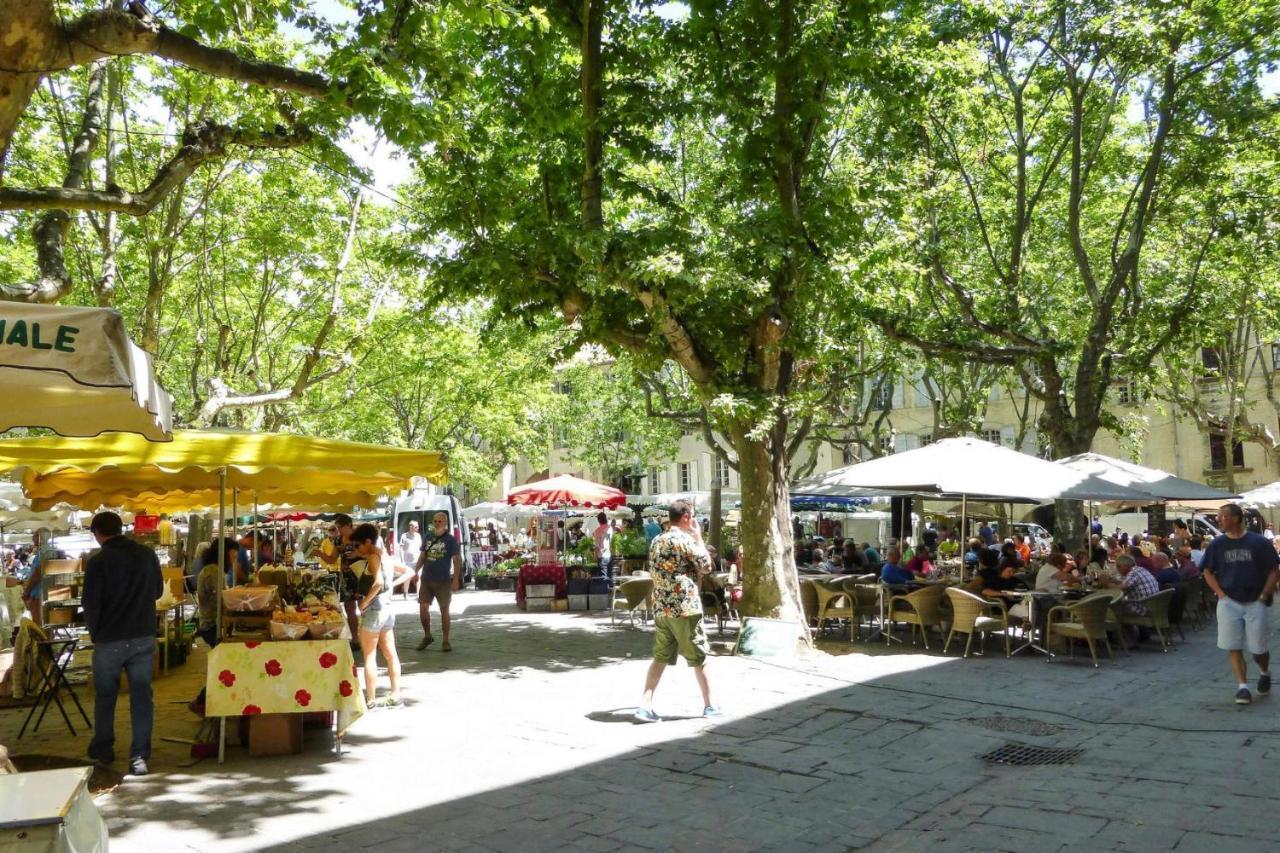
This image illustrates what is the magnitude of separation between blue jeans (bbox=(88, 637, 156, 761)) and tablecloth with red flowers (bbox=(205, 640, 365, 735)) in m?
0.40

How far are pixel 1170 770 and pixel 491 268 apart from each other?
8.23 metres

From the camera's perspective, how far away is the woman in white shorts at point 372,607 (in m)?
8.19

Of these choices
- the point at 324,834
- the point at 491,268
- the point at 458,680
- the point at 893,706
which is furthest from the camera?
the point at 491,268

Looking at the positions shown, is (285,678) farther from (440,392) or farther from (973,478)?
(440,392)

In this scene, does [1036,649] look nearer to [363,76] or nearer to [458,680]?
[458,680]


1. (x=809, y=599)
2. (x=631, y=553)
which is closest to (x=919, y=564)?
(x=809, y=599)

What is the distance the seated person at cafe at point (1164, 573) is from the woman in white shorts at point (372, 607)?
9.89m

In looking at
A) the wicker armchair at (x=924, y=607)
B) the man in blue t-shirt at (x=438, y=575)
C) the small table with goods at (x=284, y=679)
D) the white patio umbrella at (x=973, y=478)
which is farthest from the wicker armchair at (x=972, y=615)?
the small table with goods at (x=284, y=679)

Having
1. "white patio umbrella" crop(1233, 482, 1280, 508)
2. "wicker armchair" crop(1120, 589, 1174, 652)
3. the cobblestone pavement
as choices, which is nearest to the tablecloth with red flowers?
the cobblestone pavement

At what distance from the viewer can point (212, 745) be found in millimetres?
6906

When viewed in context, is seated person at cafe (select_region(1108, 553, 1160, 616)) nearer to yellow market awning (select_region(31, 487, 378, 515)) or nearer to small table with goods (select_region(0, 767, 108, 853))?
yellow market awning (select_region(31, 487, 378, 515))

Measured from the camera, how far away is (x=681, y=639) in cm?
774

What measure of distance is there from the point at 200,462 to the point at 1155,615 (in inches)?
418

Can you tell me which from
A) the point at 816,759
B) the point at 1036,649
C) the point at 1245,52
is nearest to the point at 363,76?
the point at 816,759
